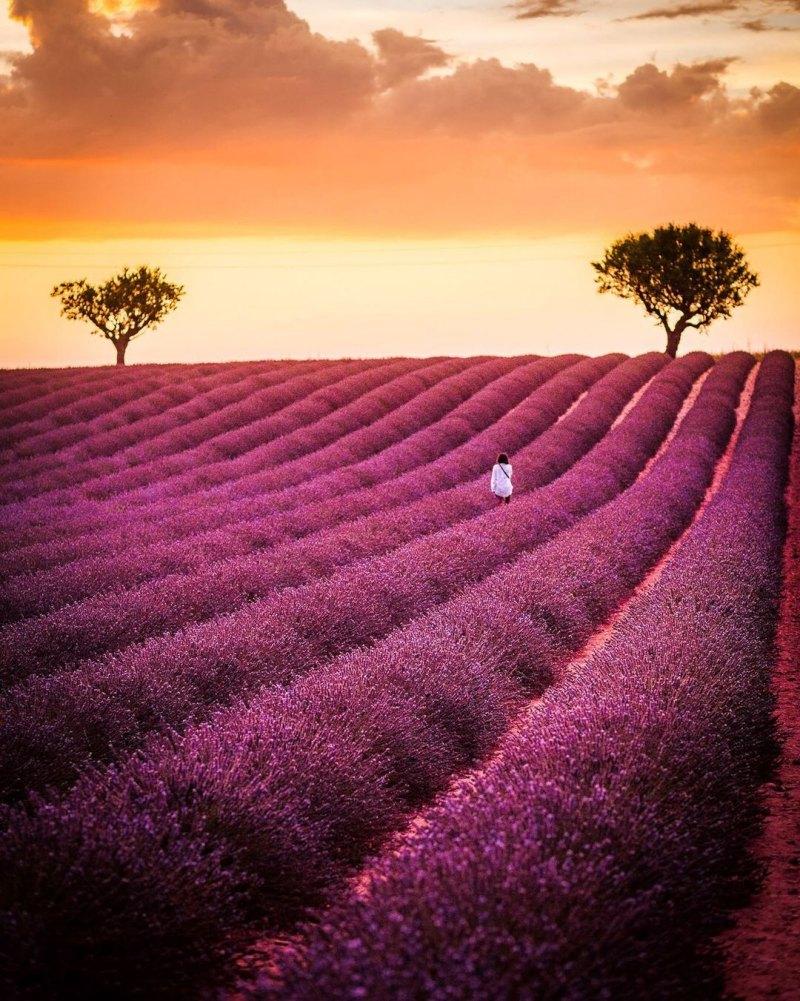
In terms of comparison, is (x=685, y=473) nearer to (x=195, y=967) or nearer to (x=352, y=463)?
(x=352, y=463)

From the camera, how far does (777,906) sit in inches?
126

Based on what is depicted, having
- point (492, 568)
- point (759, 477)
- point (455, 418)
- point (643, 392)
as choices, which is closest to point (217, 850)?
point (492, 568)

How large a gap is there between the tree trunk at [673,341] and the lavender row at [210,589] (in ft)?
91.0

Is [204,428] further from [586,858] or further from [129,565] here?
[586,858]

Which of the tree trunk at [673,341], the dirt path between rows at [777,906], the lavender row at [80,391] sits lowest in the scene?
the dirt path between rows at [777,906]

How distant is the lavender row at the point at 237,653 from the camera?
4141mm

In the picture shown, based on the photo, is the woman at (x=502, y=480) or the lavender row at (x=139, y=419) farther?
the lavender row at (x=139, y=419)

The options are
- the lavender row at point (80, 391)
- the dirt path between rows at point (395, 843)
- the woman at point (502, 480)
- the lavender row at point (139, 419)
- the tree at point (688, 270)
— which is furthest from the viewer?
the tree at point (688, 270)

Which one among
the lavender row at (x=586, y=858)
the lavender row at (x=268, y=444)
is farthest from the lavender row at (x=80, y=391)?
the lavender row at (x=586, y=858)

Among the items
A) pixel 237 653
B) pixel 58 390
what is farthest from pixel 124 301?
pixel 237 653

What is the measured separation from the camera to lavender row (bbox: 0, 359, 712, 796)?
414 cm

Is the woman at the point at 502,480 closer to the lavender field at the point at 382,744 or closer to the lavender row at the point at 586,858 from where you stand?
the lavender field at the point at 382,744

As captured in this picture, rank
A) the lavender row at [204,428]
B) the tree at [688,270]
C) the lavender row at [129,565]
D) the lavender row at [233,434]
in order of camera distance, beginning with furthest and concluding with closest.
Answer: the tree at [688,270]
the lavender row at [204,428]
the lavender row at [233,434]
the lavender row at [129,565]

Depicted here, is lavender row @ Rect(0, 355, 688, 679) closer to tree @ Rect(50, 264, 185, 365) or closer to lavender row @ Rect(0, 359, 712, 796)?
lavender row @ Rect(0, 359, 712, 796)
